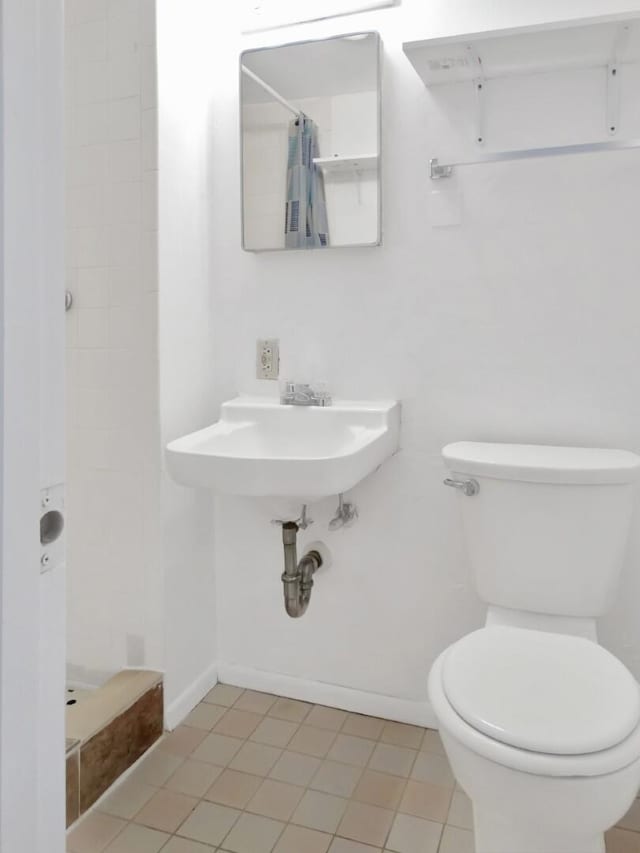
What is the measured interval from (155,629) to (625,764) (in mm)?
1230

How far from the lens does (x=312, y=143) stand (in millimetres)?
1936

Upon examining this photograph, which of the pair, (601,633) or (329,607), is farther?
(329,607)

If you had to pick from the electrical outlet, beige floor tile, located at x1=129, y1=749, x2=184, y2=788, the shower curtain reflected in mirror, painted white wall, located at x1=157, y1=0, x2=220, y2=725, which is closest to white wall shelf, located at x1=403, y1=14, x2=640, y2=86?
the shower curtain reflected in mirror

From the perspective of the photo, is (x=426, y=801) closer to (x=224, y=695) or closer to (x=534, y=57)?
(x=224, y=695)

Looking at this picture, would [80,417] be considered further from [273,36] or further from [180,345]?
[273,36]

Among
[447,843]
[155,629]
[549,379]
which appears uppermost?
[549,379]

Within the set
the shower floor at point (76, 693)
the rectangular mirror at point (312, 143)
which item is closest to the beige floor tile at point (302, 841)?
the shower floor at point (76, 693)

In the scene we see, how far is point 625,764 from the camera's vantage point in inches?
44.2

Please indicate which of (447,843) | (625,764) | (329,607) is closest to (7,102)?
(625,764)

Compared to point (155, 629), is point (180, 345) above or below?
above

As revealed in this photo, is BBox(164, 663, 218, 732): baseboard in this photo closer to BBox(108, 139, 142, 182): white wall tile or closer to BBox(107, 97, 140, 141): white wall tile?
BBox(108, 139, 142, 182): white wall tile

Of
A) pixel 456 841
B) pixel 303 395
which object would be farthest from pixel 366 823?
pixel 303 395

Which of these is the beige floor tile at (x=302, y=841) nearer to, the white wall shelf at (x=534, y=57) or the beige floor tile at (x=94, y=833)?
the beige floor tile at (x=94, y=833)

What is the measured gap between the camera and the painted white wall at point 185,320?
188 centimetres
